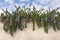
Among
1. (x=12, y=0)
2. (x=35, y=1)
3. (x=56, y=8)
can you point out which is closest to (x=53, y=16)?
(x=56, y=8)

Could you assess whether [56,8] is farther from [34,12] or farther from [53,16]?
[34,12]

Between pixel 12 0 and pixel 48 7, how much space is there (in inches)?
45.6

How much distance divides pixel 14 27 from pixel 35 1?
1.17 meters

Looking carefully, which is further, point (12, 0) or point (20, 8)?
point (12, 0)

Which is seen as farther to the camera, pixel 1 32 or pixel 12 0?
pixel 12 0

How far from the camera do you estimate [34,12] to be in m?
6.16

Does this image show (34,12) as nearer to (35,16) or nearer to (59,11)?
(35,16)

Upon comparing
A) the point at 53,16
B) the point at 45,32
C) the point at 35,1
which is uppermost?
the point at 35,1

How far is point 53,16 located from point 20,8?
100 centimetres

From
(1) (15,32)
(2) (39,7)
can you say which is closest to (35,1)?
(2) (39,7)

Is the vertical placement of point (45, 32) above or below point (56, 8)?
below

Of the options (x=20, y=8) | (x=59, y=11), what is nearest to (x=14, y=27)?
(x=20, y=8)

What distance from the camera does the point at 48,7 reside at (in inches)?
255

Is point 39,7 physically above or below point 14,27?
above
